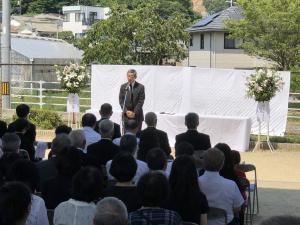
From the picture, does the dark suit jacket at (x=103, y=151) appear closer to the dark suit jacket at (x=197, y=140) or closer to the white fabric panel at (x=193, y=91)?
the dark suit jacket at (x=197, y=140)

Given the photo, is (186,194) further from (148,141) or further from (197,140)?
(197,140)

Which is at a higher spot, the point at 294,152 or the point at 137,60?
the point at 137,60

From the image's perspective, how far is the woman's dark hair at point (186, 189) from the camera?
4.55 metres

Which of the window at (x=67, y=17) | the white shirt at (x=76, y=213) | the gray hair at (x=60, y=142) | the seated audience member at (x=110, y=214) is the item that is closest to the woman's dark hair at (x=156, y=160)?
the gray hair at (x=60, y=142)

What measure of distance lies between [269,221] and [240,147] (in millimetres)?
12496

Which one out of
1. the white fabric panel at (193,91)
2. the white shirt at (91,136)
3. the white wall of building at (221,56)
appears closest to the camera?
the white shirt at (91,136)

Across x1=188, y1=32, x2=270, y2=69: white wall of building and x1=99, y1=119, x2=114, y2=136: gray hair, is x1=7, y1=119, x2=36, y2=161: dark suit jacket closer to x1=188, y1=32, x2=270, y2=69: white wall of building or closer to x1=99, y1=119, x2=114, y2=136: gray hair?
x1=99, y1=119, x2=114, y2=136: gray hair

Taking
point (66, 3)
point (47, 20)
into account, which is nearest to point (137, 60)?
point (47, 20)

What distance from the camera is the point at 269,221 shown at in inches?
79.5

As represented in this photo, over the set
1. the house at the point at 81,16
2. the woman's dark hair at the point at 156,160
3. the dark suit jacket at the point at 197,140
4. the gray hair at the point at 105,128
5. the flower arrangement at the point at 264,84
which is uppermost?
the house at the point at 81,16

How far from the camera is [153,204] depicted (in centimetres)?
398

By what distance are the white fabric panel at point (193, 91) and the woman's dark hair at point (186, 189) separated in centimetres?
1156

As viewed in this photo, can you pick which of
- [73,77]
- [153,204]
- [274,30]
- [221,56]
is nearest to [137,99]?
[73,77]

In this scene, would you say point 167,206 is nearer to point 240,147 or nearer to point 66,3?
point 240,147
